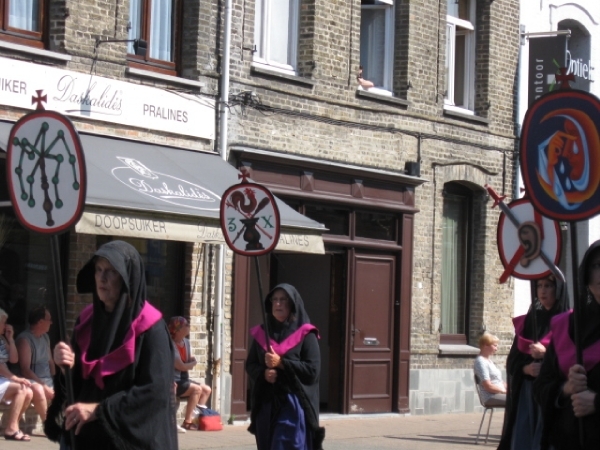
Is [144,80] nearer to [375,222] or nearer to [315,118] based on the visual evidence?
[315,118]

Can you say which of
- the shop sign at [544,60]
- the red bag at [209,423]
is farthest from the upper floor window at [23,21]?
the shop sign at [544,60]

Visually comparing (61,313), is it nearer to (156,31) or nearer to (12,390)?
(12,390)

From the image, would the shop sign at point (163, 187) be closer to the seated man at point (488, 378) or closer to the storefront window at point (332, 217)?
the storefront window at point (332, 217)

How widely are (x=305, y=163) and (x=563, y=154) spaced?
11.4m

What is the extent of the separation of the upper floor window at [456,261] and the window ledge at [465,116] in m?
1.11

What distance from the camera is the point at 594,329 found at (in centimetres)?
619

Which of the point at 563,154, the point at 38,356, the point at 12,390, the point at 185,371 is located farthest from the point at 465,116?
the point at 563,154

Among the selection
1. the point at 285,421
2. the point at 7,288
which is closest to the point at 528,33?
the point at 7,288

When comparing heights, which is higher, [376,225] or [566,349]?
[376,225]

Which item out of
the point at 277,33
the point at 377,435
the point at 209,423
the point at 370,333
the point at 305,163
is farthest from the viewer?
the point at 370,333

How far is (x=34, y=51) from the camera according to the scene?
14719mm

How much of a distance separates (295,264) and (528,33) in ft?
20.8

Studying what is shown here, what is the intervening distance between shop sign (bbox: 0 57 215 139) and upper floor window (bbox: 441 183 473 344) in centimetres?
602

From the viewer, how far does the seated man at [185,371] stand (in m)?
15.6
